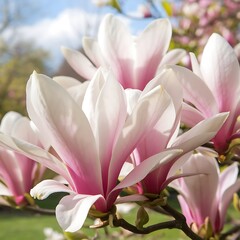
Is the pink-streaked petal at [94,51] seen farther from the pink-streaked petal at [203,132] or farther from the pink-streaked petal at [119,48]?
the pink-streaked petal at [203,132]

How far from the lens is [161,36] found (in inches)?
29.8

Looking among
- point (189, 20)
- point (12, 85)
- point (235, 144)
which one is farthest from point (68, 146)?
point (12, 85)

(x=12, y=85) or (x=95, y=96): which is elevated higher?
(x=95, y=96)

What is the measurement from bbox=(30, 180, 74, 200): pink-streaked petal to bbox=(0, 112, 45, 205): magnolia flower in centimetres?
25

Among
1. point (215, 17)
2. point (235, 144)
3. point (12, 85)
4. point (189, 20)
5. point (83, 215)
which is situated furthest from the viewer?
point (12, 85)

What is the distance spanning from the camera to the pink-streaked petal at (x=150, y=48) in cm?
75

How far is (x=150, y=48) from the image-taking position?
2.50 ft

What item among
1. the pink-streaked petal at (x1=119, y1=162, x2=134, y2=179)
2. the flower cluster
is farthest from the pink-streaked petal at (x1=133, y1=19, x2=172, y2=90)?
the pink-streaked petal at (x1=119, y1=162, x2=134, y2=179)

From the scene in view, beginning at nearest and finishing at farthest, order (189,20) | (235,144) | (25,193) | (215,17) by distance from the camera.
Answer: (235,144) < (25,193) < (189,20) < (215,17)

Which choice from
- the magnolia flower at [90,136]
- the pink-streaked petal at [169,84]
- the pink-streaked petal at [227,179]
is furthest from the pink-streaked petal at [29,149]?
the pink-streaked petal at [227,179]

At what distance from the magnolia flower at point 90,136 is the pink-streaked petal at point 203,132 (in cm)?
3

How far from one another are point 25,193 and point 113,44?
0.30 metres

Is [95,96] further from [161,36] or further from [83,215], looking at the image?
[161,36]

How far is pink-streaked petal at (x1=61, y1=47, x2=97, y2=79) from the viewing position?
0.82 meters
